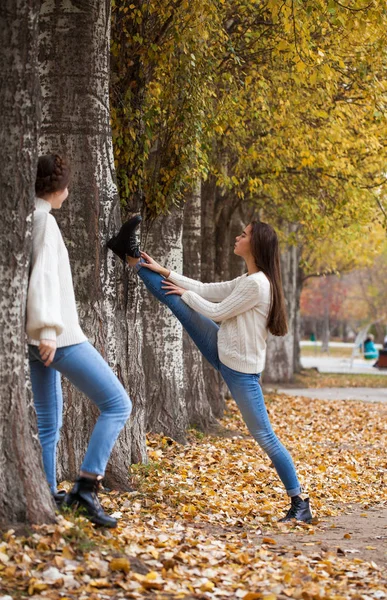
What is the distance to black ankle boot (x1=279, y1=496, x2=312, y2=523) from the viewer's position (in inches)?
302

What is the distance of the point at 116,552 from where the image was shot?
5.63m

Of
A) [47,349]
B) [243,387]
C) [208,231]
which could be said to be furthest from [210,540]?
[208,231]

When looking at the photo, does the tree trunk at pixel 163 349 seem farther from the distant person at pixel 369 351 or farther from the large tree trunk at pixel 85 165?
the distant person at pixel 369 351

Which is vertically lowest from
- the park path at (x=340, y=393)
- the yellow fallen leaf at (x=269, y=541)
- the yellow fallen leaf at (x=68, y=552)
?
the yellow fallen leaf at (x=269, y=541)

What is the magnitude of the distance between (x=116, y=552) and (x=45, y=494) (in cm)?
53

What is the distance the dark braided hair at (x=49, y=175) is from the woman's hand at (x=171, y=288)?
68.0 inches

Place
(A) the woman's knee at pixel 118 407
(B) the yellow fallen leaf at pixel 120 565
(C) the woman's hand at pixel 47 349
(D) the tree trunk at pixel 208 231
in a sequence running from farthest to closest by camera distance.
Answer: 1. (D) the tree trunk at pixel 208 231
2. (A) the woman's knee at pixel 118 407
3. (C) the woman's hand at pixel 47 349
4. (B) the yellow fallen leaf at pixel 120 565

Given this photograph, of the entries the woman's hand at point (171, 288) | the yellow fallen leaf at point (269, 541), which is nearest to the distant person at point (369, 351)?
the woman's hand at point (171, 288)

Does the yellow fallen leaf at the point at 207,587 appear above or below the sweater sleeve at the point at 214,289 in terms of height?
below

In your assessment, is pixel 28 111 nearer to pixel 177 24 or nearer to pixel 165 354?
pixel 177 24

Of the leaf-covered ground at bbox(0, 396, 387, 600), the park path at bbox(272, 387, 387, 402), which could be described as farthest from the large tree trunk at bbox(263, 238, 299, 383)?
the leaf-covered ground at bbox(0, 396, 387, 600)

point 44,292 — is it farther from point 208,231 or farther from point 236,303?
point 208,231

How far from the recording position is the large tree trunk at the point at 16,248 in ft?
18.5

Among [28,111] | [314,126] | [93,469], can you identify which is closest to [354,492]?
[93,469]
